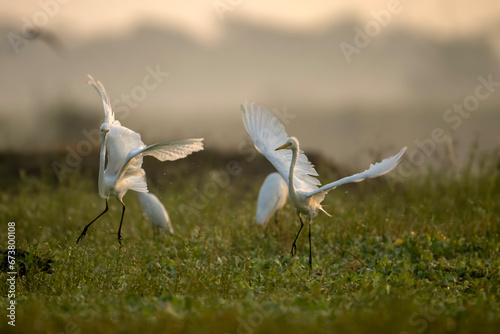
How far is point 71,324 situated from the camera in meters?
3.32

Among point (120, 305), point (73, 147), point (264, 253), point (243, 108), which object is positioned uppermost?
point (243, 108)

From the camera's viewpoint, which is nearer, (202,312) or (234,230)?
(202,312)

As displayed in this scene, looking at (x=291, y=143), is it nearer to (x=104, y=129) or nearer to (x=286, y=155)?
(x=286, y=155)

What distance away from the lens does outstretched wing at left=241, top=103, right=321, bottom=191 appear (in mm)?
6004

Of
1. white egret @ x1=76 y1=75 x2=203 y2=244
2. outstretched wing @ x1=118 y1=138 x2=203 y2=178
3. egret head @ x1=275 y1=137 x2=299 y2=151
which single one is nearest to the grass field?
white egret @ x1=76 y1=75 x2=203 y2=244

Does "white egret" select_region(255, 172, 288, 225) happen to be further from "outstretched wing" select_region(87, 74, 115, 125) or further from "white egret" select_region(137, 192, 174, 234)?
"outstretched wing" select_region(87, 74, 115, 125)

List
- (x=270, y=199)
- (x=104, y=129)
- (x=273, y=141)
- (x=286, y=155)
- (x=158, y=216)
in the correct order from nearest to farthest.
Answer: (x=104, y=129) < (x=273, y=141) < (x=286, y=155) < (x=270, y=199) < (x=158, y=216)

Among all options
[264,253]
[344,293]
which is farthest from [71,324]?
[264,253]

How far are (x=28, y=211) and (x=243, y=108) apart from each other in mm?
4760

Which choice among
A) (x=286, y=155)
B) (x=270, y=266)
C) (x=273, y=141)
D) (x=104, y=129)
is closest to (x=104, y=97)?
(x=104, y=129)

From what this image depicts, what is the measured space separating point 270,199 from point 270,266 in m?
1.73

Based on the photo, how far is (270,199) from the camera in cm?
750

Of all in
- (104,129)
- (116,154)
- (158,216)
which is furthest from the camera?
(158,216)

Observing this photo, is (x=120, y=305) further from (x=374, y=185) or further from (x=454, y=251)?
(x=374, y=185)
